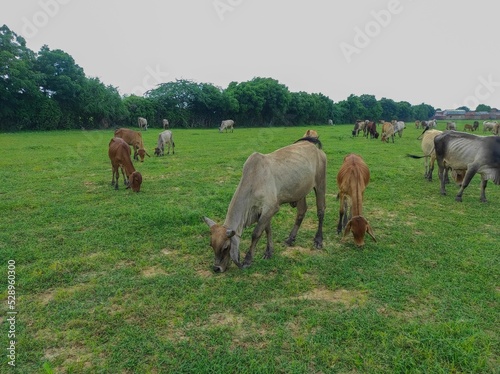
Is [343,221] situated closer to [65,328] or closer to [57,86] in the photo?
[65,328]

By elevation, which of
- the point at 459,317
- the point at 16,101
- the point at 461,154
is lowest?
the point at 459,317

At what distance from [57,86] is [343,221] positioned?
42.7 metres

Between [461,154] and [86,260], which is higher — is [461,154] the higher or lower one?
the higher one

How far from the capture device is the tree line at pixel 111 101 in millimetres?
34656

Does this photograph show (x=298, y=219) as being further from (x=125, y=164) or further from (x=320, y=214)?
(x=125, y=164)

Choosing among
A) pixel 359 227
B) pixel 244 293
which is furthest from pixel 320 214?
pixel 244 293

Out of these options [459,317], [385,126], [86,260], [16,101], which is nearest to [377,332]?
[459,317]

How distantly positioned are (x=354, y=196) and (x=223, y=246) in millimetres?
2800

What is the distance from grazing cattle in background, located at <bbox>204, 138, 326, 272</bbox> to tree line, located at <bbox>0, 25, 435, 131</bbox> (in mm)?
38890

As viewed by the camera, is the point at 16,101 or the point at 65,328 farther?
the point at 16,101

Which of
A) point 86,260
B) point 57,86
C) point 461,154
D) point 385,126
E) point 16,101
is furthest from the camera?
point 57,86

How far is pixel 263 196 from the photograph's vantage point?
5.08m

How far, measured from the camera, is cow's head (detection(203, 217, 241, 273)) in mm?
4641

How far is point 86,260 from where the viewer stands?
5223 mm
